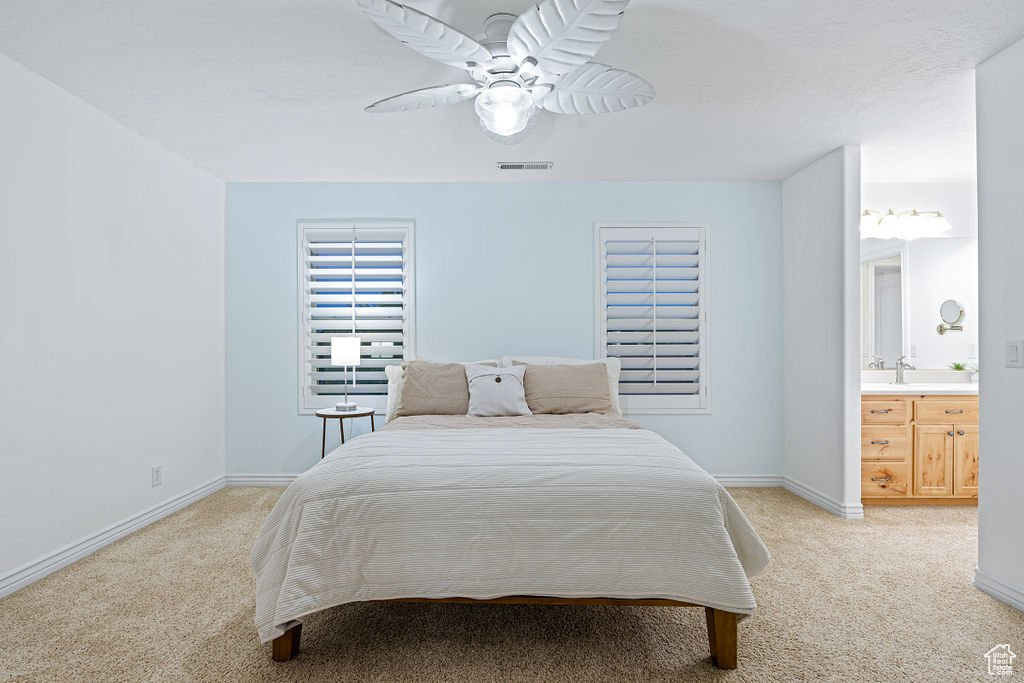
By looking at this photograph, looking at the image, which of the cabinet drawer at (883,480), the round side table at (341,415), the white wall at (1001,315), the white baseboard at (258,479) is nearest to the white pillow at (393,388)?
the round side table at (341,415)

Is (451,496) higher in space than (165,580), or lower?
higher

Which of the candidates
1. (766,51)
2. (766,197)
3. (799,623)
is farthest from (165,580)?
(766,197)

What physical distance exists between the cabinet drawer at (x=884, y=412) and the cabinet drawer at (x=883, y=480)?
30 centimetres

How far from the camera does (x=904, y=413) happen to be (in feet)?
13.3

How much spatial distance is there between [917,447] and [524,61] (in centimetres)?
380

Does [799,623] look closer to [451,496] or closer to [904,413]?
[451,496]

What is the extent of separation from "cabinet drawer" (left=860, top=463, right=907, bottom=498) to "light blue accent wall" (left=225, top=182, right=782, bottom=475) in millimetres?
726

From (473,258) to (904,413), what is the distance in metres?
3.33

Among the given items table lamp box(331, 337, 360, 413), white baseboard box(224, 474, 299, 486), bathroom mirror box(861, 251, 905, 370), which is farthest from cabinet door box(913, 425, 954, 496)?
white baseboard box(224, 474, 299, 486)

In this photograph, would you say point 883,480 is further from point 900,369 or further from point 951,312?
point 951,312

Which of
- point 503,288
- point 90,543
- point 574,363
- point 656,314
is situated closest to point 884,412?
point 656,314

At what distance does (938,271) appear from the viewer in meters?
4.60

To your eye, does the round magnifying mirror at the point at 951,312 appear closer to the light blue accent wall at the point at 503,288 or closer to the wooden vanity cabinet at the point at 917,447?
the wooden vanity cabinet at the point at 917,447
